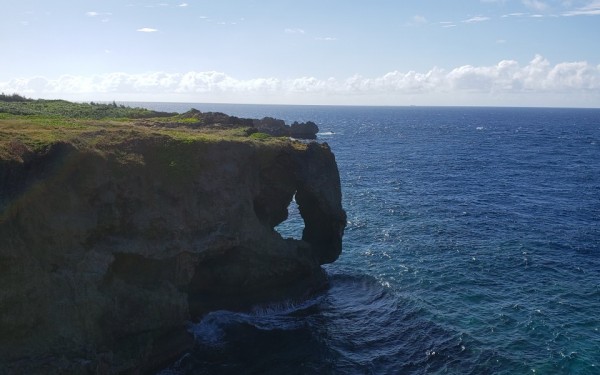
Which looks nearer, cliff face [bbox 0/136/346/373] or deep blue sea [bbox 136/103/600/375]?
cliff face [bbox 0/136/346/373]

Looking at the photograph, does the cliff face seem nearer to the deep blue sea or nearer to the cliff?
the cliff

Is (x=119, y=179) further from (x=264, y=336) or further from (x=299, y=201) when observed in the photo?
(x=299, y=201)

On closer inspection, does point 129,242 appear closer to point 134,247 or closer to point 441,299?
point 134,247

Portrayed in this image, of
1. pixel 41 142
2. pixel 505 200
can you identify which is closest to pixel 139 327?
pixel 41 142

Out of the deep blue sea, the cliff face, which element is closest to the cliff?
the cliff face

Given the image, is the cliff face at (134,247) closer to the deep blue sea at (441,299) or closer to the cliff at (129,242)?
the cliff at (129,242)

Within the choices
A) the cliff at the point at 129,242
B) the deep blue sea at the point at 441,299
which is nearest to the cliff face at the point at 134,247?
the cliff at the point at 129,242
